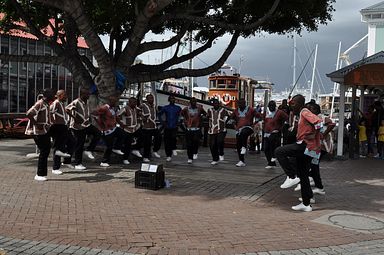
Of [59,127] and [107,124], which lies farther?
[107,124]

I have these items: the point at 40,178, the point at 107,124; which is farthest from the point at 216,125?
the point at 40,178

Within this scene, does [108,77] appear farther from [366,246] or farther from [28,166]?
[366,246]

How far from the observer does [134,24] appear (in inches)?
542

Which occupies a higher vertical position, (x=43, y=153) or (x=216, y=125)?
(x=216, y=125)

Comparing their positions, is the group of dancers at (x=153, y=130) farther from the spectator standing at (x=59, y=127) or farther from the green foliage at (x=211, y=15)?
the green foliage at (x=211, y=15)

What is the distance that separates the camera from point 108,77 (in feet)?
38.0

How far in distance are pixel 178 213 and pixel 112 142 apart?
467cm

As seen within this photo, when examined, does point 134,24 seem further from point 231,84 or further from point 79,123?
point 231,84

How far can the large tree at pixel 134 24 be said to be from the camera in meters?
11.1

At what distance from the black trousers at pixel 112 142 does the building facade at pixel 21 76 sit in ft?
33.8

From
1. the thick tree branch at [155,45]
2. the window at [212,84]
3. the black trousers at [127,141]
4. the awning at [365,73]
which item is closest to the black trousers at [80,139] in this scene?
the black trousers at [127,141]

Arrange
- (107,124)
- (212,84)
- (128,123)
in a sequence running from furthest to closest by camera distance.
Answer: (212,84) → (128,123) → (107,124)

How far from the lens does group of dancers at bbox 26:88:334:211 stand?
24.8 ft

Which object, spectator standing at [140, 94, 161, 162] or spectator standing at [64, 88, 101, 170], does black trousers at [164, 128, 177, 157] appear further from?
spectator standing at [64, 88, 101, 170]
